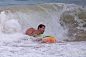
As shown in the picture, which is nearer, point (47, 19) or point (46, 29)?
point (46, 29)

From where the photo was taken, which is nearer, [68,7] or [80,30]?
[80,30]

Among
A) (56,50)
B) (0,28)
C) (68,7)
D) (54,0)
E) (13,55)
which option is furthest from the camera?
(54,0)

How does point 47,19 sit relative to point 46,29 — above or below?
above

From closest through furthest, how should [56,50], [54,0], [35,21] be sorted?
[56,50] → [35,21] → [54,0]

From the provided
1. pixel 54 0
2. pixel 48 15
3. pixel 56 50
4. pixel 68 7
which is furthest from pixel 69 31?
pixel 54 0

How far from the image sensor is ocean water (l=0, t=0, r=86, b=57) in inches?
106

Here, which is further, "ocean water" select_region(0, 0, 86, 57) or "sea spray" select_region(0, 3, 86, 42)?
"sea spray" select_region(0, 3, 86, 42)

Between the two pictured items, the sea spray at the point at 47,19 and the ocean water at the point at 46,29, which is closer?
the ocean water at the point at 46,29

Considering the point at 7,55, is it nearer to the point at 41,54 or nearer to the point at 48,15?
the point at 41,54

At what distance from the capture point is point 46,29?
520cm

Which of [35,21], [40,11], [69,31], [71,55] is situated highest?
[40,11]

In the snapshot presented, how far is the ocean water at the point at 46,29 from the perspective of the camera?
8.83ft

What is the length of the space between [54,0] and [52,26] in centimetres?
324

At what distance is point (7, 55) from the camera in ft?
8.08
